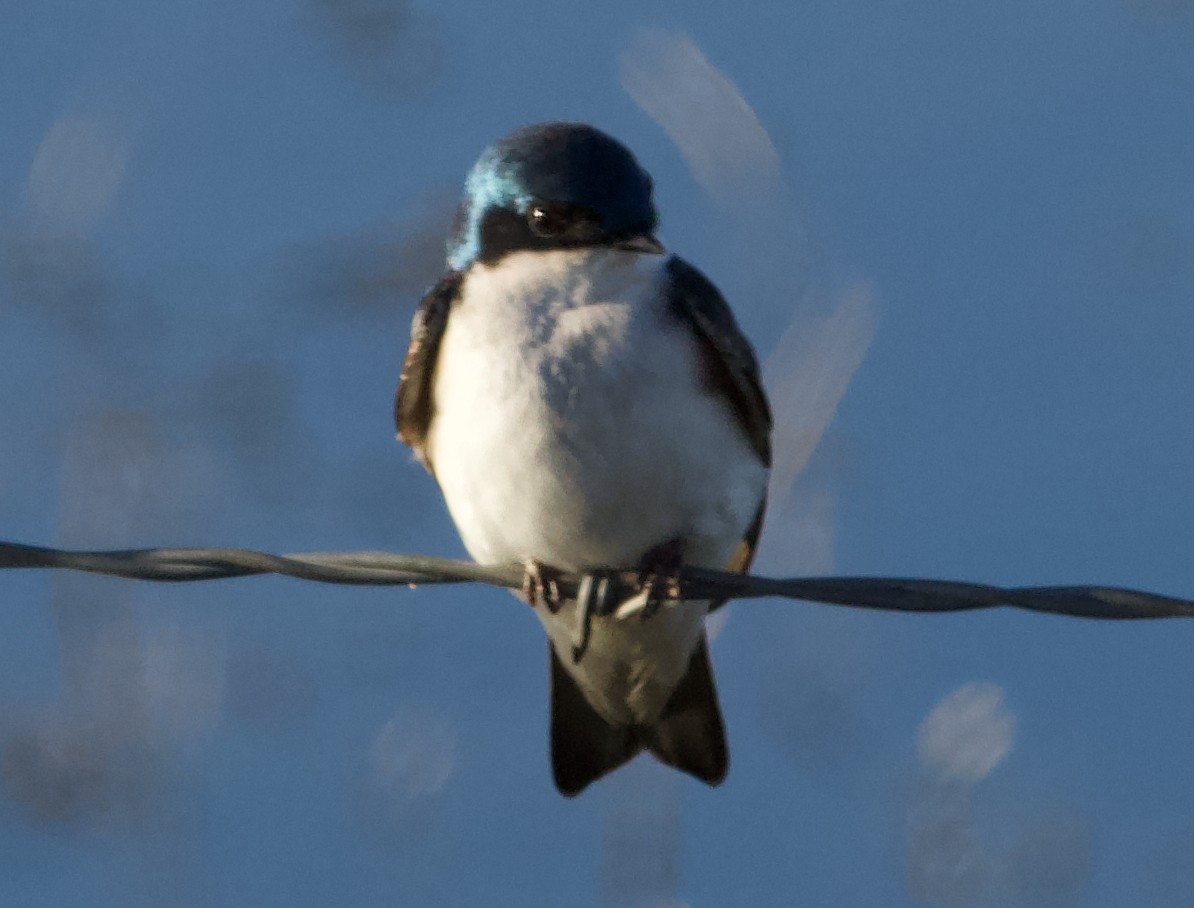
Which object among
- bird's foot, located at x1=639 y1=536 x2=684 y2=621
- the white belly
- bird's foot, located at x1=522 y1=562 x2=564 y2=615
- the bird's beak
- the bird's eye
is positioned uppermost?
the bird's beak

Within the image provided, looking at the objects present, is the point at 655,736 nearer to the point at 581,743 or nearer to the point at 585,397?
the point at 581,743

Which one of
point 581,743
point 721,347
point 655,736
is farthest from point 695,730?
point 721,347

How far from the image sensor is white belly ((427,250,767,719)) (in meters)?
4.04

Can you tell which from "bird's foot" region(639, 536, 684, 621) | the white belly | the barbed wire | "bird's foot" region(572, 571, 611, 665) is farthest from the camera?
the white belly

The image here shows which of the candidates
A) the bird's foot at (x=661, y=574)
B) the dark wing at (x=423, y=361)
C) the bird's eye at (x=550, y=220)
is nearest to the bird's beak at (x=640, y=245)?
the bird's eye at (x=550, y=220)

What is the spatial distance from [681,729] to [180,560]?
1878 mm

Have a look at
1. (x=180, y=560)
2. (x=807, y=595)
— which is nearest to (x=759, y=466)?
(x=807, y=595)

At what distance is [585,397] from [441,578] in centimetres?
90

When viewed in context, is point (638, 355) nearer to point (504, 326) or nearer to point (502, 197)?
point (504, 326)

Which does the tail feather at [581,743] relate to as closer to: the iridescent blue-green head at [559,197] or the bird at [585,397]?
the bird at [585,397]

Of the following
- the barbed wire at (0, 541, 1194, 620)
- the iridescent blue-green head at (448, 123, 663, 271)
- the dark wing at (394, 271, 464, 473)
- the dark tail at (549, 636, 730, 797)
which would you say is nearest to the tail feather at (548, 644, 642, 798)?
the dark tail at (549, 636, 730, 797)

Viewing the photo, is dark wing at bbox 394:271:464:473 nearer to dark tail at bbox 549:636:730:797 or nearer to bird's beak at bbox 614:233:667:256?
bird's beak at bbox 614:233:667:256

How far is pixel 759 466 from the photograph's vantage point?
14.7 feet

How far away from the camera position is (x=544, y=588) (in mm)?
4090
